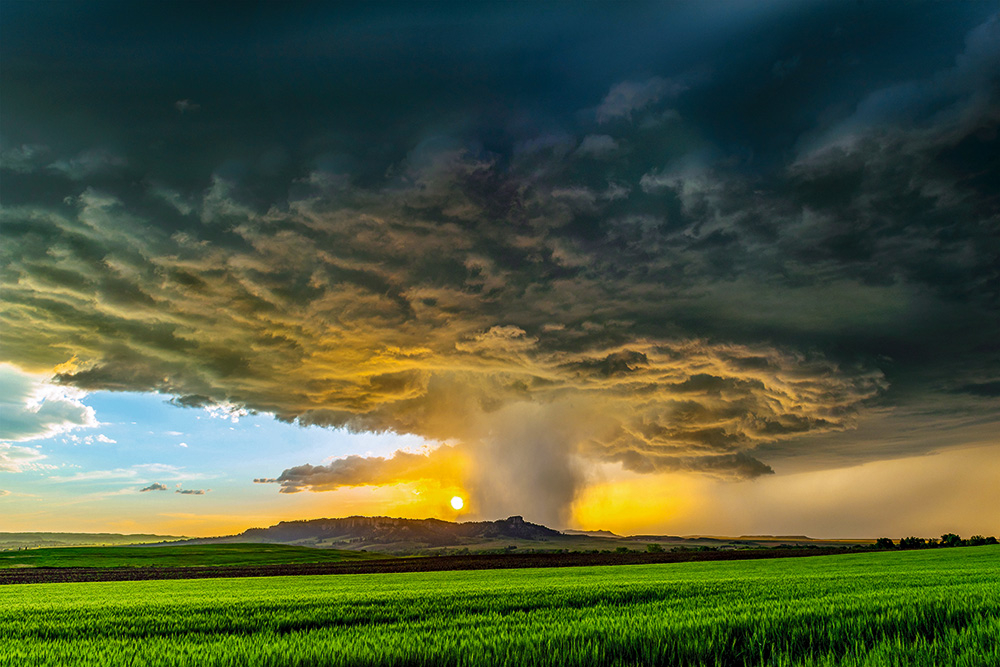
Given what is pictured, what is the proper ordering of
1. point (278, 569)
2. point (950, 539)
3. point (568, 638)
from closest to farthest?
1. point (568, 638)
2. point (278, 569)
3. point (950, 539)

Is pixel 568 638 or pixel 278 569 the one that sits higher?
pixel 568 638

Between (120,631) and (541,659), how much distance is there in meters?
10.7

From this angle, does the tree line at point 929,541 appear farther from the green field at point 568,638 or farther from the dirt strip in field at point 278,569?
the green field at point 568,638

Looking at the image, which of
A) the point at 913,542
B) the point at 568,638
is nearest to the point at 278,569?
the point at 568,638

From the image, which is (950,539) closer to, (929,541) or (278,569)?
(929,541)

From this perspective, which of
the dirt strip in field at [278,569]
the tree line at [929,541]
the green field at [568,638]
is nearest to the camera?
the green field at [568,638]

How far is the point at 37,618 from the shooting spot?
15.2 metres

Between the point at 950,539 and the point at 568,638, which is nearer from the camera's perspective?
the point at 568,638

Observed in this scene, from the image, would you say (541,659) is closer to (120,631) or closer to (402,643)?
(402,643)

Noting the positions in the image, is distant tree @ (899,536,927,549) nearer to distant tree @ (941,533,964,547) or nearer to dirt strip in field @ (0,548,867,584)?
distant tree @ (941,533,964,547)

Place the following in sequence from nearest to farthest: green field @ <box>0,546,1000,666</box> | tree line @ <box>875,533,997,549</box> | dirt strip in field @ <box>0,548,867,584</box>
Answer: green field @ <box>0,546,1000,666</box>
dirt strip in field @ <box>0,548,867,584</box>
tree line @ <box>875,533,997,549</box>

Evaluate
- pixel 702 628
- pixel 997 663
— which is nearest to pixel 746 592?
pixel 702 628

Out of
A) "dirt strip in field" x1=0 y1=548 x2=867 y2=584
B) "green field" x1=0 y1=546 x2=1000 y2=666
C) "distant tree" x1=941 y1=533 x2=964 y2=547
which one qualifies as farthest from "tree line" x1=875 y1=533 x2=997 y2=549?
"green field" x1=0 y1=546 x2=1000 y2=666

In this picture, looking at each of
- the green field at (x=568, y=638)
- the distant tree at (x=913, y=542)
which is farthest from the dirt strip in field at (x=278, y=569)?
A: the distant tree at (x=913, y=542)
